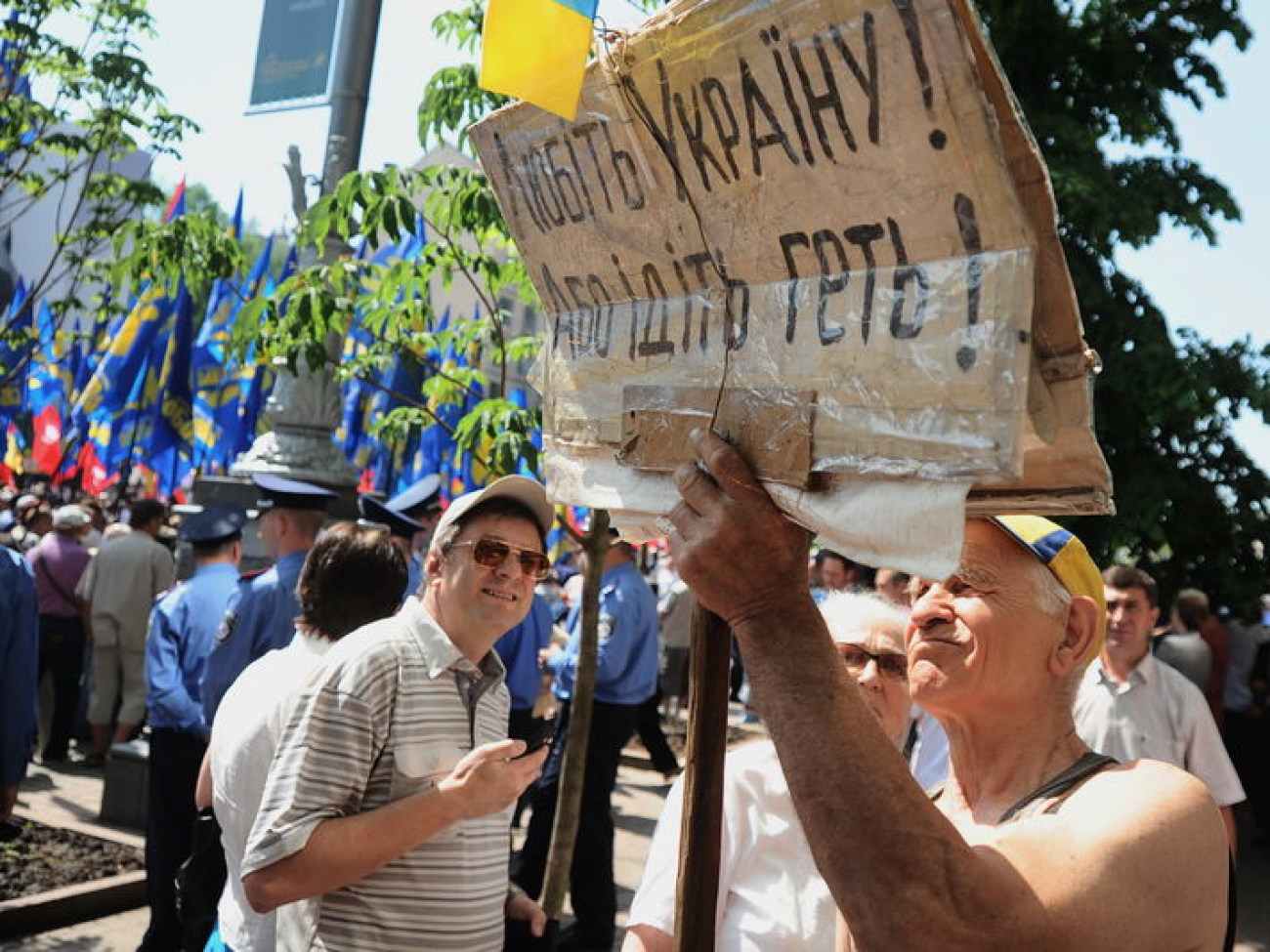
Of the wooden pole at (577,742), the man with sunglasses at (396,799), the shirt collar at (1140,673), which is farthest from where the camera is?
the shirt collar at (1140,673)

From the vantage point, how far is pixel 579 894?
684 cm

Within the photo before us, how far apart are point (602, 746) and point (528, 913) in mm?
4261

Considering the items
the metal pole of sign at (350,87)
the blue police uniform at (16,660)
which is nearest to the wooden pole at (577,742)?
the blue police uniform at (16,660)

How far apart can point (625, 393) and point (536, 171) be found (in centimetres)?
39

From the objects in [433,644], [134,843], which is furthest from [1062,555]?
[134,843]

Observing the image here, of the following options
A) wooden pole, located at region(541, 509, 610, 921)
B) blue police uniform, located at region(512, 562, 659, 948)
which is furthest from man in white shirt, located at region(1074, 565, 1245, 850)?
blue police uniform, located at region(512, 562, 659, 948)

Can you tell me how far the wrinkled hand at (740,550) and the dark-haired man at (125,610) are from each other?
9134mm

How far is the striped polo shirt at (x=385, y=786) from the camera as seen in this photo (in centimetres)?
276

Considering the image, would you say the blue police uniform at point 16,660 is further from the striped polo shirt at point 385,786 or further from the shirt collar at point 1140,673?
the shirt collar at point 1140,673

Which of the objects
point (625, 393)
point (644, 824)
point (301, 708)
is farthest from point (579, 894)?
point (625, 393)

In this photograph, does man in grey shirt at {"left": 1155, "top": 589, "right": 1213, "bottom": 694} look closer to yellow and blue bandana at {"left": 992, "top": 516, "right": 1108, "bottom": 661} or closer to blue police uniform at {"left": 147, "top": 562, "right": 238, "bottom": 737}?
blue police uniform at {"left": 147, "top": 562, "right": 238, "bottom": 737}

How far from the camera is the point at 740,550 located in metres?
1.62

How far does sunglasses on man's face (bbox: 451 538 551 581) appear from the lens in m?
3.33

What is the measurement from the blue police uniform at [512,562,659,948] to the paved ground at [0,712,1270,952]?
0.78 meters
